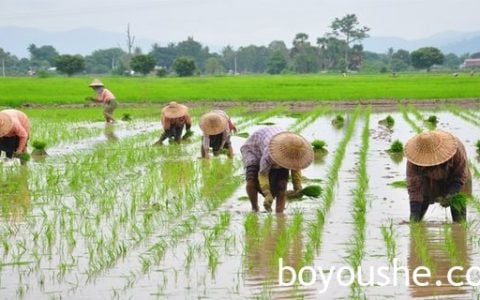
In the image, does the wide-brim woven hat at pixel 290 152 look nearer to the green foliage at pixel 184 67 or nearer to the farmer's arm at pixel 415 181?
the farmer's arm at pixel 415 181

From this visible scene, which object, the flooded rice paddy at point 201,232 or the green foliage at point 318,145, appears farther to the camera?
the green foliage at point 318,145

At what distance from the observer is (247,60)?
104m

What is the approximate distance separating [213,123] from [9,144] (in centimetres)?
251

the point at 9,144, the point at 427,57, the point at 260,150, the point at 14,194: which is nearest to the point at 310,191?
the point at 260,150

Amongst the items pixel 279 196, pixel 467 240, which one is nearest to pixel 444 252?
pixel 467 240

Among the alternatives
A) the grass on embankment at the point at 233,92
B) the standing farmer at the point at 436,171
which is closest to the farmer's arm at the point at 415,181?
the standing farmer at the point at 436,171

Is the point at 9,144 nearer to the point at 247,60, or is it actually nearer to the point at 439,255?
the point at 439,255

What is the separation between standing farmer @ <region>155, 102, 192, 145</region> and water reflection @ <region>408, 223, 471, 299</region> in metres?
6.69

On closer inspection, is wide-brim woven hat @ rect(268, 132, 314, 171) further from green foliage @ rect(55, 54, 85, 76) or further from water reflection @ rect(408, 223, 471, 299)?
green foliage @ rect(55, 54, 85, 76)

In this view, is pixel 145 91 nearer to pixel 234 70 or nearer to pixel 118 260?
pixel 118 260

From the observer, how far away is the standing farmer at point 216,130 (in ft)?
33.9

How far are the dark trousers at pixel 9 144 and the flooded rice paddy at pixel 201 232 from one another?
0.20 meters

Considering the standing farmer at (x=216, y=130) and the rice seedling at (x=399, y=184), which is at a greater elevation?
the standing farmer at (x=216, y=130)

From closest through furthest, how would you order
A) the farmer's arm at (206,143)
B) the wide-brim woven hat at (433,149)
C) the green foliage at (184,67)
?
the wide-brim woven hat at (433,149)
the farmer's arm at (206,143)
the green foliage at (184,67)
